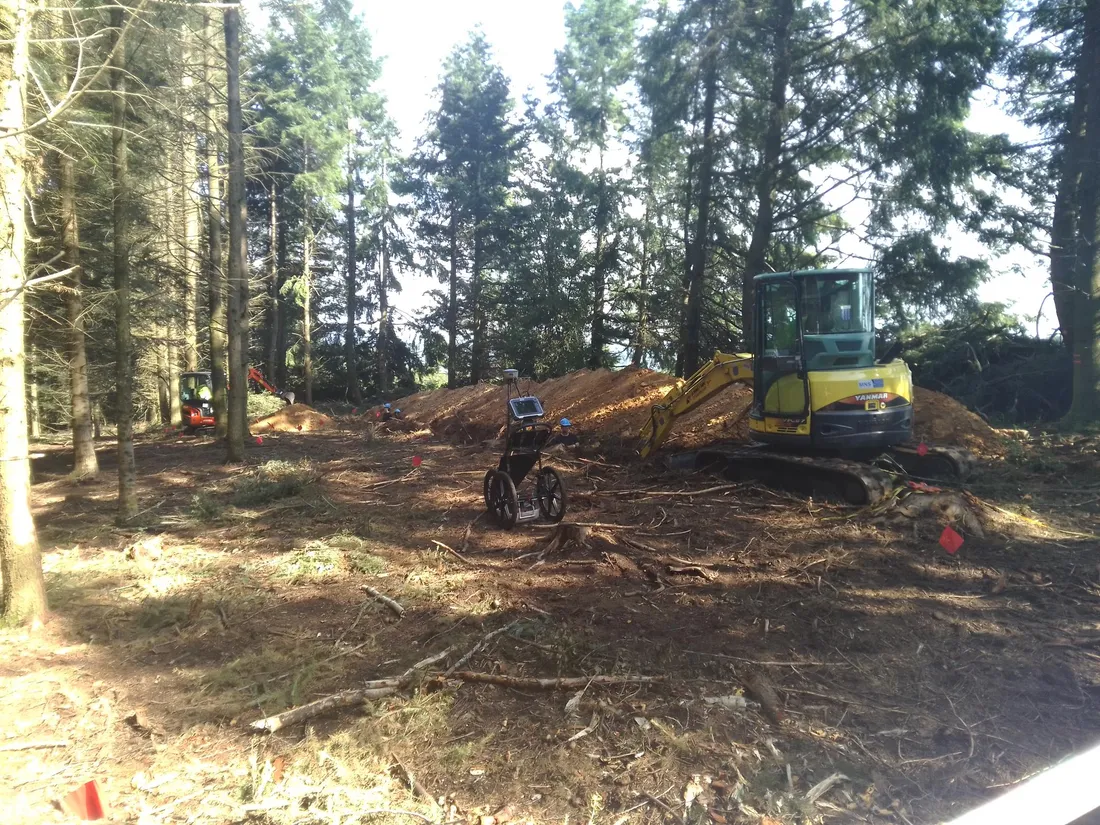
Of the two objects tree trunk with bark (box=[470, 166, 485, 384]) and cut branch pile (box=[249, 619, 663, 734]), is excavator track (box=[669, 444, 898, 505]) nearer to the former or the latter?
cut branch pile (box=[249, 619, 663, 734])

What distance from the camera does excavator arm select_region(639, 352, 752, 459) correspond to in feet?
Result: 36.1

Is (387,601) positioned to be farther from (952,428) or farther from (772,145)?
(772,145)

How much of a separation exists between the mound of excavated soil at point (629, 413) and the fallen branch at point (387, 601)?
28.7 feet

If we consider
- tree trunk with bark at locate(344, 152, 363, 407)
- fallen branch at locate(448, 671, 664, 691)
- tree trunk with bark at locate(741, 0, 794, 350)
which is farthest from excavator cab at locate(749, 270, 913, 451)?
tree trunk with bark at locate(344, 152, 363, 407)

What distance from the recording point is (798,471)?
32.8 ft

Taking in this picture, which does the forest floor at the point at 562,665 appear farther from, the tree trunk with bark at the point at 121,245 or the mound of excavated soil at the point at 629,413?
the mound of excavated soil at the point at 629,413

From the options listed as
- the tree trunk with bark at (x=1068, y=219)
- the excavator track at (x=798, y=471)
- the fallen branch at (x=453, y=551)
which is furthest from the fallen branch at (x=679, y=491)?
the tree trunk with bark at (x=1068, y=219)

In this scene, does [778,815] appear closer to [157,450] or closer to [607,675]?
[607,675]

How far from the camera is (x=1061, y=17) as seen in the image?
16.0 m

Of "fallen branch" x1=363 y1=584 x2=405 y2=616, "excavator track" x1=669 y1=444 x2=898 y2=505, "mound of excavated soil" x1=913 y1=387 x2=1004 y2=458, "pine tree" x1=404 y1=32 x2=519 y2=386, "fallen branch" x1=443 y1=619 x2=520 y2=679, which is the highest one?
"pine tree" x1=404 y1=32 x2=519 y2=386

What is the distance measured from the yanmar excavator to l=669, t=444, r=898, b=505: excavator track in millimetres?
17

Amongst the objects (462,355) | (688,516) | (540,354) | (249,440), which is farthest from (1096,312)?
(462,355)

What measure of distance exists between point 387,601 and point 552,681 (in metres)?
2.14

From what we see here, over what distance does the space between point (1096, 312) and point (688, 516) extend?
12.0 metres
